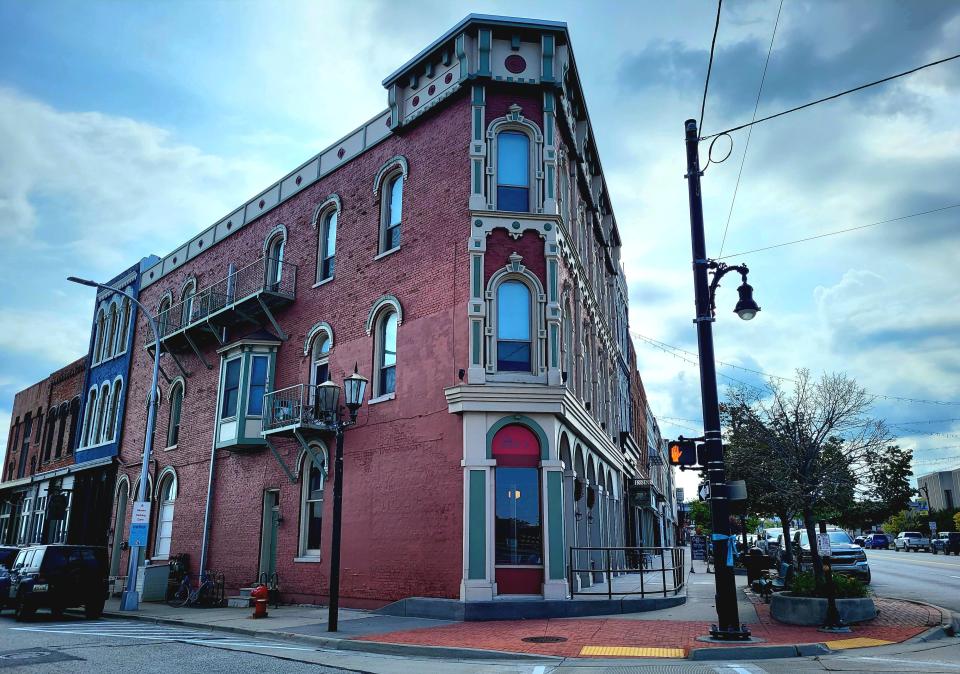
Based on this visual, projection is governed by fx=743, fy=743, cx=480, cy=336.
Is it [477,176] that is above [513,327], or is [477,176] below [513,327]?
above

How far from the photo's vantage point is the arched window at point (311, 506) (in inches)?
770

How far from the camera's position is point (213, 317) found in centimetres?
2373

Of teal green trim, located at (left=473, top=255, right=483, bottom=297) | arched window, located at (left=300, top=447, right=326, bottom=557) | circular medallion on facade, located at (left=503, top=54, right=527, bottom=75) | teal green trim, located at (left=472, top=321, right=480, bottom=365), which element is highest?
circular medallion on facade, located at (left=503, top=54, right=527, bottom=75)

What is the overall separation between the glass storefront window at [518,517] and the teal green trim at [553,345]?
2.46 m

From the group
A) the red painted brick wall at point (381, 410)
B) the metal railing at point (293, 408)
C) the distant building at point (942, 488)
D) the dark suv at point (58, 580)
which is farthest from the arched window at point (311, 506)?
the distant building at point (942, 488)

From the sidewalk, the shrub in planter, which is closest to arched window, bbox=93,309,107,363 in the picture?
the sidewalk

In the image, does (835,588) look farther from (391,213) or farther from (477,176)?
(391,213)

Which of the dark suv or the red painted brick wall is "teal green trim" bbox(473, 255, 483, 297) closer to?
the red painted brick wall

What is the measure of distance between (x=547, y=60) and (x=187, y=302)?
53.7ft

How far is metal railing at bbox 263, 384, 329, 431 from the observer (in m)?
18.8

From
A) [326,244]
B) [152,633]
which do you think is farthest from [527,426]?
[326,244]

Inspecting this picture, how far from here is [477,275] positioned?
1688 cm

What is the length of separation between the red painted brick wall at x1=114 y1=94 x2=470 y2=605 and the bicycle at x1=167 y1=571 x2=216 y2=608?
73 centimetres

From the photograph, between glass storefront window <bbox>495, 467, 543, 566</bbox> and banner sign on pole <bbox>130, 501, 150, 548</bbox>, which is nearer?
glass storefront window <bbox>495, 467, 543, 566</bbox>
